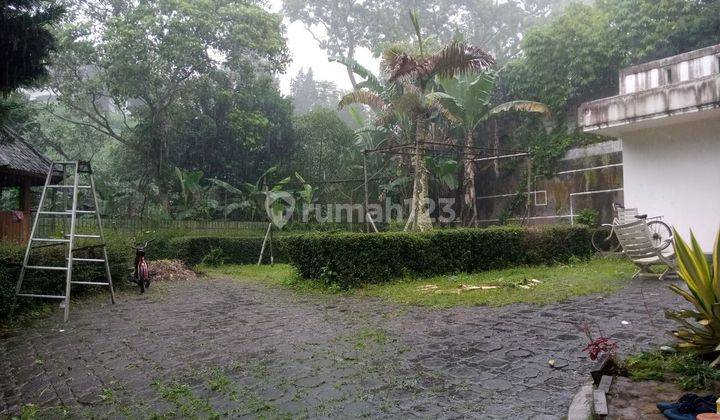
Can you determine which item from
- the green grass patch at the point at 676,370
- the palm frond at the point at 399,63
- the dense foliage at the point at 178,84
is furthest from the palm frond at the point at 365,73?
the green grass patch at the point at 676,370

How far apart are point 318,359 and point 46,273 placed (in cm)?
516

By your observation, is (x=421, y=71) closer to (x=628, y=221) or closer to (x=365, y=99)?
(x=365, y=99)

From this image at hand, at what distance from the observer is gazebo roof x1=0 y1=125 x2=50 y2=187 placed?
34.0 ft

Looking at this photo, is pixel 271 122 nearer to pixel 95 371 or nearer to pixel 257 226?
pixel 257 226

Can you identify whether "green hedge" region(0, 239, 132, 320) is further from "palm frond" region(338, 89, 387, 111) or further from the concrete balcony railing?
the concrete balcony railing

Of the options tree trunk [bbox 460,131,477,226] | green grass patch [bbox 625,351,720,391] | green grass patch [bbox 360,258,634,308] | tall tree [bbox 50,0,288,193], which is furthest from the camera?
tall tree [bbox 50,0,288,193]

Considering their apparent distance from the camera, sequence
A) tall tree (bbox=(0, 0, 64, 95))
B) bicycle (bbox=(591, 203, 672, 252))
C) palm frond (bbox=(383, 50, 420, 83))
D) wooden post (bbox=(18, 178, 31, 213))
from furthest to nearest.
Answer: wooden post (bbox=(18, 178, 31, 213)) → palm frond (bbox=(383, 50, 420, 83)) → bicycle (bbox=(591, 203, 672, 252)) → tall tree (bbox=(0, 0, 64, 95))

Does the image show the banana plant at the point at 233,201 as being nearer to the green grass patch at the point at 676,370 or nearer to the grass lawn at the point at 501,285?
the grass lawn at the point at 501,285

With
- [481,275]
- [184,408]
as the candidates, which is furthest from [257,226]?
[184,408]

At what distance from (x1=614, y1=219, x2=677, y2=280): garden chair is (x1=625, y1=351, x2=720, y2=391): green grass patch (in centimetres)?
506

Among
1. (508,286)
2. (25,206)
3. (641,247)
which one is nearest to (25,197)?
(25,206)

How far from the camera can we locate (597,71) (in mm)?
16250

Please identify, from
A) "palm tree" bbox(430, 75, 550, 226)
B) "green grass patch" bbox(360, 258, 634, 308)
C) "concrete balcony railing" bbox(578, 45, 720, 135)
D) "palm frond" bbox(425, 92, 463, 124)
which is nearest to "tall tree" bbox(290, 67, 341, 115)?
"palm tree" bbox(430, 75, 550, 226)

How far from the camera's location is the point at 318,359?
4184mm
